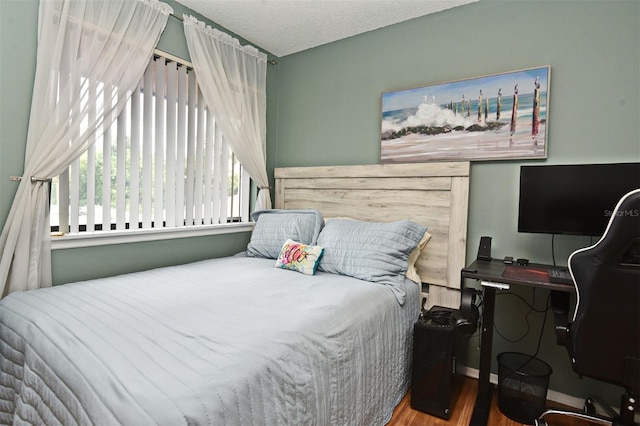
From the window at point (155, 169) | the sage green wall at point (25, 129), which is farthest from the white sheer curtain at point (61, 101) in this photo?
the window at point (155, 169)

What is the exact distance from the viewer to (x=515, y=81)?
2.21m

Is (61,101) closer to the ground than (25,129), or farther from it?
farther from it

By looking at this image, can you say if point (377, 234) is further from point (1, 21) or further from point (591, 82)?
point (1, 21)

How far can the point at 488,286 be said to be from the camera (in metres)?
→ 1.79

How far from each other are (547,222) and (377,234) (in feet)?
3.26

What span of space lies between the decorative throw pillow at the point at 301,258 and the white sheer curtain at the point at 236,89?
948 millimetres

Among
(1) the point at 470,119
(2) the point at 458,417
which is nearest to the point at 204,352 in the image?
(2) the point at 458,417

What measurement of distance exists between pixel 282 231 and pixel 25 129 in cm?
166

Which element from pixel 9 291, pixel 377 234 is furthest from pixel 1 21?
pixel 377 234

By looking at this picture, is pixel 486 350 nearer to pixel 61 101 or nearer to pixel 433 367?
pixel 433 367

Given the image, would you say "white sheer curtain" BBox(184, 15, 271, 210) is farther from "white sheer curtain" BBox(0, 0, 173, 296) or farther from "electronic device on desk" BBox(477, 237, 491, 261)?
"electronic device on desk" BBox(477, 237, 491, 261)

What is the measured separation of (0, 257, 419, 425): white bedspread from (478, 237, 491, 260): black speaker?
0.61 metres

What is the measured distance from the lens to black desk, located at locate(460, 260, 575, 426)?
5.73ft

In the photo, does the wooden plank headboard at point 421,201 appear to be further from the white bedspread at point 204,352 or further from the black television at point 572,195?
the white bedspread at point 204,352
